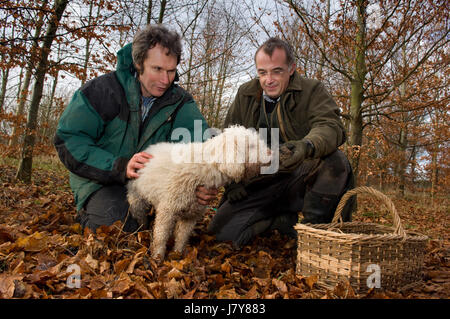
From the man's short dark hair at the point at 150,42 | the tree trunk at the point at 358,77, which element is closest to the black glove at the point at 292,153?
the man's short dark hair at the point at 150,42

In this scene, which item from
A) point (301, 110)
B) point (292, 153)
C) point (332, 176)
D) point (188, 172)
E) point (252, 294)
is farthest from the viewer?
point (301, 110)

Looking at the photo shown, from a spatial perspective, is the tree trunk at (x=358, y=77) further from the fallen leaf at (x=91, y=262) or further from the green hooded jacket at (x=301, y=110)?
the fallen leaf at (x=91, y=262)

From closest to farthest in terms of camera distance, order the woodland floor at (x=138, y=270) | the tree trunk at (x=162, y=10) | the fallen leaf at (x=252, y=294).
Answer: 1. the woodland floor at (x=138, y=270)
2. the fallen leaf at (x=252, y=294)
3. the tree trunk at (x=162, y=10)

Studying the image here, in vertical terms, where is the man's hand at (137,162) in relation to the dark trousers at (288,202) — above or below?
above

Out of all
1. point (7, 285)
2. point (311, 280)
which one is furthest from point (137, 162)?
point (311, 280)

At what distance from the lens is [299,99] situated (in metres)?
3.91

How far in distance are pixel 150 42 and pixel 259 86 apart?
1.51 m

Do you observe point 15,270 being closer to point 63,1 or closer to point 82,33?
point 82,33

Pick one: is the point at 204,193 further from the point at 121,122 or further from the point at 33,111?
the point at 33,111

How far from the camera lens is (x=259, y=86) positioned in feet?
13.9

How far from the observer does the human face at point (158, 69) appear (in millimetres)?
3496

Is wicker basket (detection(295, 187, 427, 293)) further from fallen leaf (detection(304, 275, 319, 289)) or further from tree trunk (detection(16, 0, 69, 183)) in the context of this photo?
tree trunk (detection(16, 0, 69, 183))

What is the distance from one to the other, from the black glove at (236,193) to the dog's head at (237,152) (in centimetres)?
112

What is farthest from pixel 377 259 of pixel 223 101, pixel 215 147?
pixel 223 101
